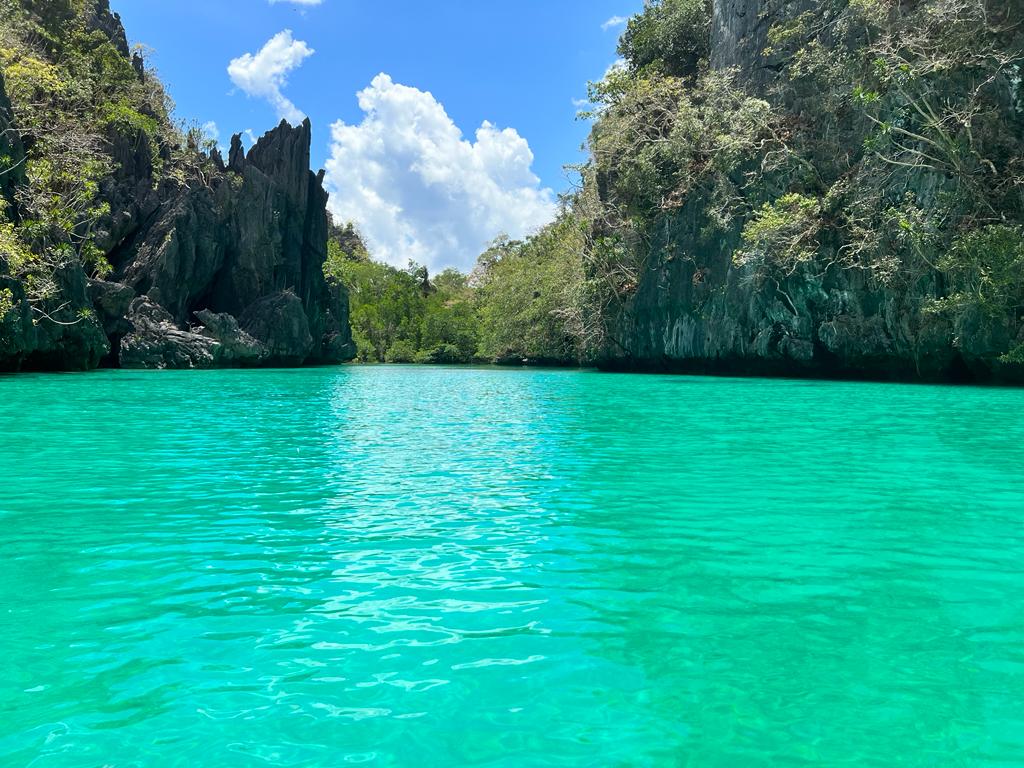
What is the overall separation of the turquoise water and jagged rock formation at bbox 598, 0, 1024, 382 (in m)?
17.6

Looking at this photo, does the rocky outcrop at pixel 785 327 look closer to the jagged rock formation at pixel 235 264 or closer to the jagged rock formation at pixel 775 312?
the jagged rock formation at pixel 775 312

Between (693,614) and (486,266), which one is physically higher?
(486,266)

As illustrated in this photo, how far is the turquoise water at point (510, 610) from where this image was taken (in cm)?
302

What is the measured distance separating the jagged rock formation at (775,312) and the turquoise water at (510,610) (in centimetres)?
1760

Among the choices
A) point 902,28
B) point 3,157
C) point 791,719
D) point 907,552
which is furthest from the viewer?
point 3,157

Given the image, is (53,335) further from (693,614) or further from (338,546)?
(693,614)

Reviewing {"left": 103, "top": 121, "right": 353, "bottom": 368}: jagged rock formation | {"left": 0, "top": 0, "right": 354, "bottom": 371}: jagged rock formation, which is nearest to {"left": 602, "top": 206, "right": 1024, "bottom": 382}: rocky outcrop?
{"left": 103, "top": 121, "right": 353, "bottom": 368}: jagged rock formation

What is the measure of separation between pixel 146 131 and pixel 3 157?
18.3 m

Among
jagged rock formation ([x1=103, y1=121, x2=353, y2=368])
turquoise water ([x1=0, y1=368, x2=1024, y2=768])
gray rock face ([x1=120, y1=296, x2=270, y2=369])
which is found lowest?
turquoise water ([x1=0, y1=368, x2=1024, y2=768])

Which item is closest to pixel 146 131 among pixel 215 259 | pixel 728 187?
pixel 215 259

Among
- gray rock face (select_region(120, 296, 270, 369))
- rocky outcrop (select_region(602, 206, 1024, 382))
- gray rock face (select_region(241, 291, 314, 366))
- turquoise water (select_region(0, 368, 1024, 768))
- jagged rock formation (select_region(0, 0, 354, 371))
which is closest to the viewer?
turquoise water (select_region(0, 368, 1024, 768))

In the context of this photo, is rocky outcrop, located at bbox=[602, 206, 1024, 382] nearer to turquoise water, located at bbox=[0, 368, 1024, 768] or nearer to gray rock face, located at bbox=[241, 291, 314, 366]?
turquoise water, located at bbox=[0, 368, 1024, 768]

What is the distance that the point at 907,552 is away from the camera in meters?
5.66

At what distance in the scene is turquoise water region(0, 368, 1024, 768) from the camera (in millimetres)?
3016
